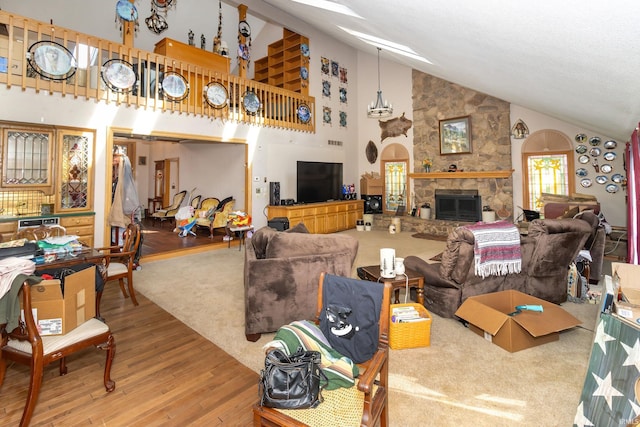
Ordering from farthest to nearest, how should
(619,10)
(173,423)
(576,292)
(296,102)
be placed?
(296,102) < (576,292) < (173,423) < (619,10)

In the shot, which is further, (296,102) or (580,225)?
(296,102)

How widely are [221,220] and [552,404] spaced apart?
6.75m

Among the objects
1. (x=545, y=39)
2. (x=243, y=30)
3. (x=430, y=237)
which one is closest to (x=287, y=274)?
(x=545, y=39)

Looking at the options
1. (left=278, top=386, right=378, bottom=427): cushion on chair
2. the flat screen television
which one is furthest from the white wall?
(left=278, top=386, right=378, bottom=427): cushion on chair

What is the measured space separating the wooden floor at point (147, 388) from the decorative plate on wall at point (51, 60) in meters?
3.96

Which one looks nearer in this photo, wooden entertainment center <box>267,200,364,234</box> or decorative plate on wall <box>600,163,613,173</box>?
decorative plate on wall <box>600,163,613,173</box>

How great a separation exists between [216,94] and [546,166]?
7062 mm

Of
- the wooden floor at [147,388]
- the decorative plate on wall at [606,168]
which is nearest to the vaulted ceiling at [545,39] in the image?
the wooden floor at [147,388]

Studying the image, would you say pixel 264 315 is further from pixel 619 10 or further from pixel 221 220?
pixel 221 220

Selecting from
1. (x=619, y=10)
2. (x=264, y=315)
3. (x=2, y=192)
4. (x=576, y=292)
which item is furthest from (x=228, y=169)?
(x=619, y=10)

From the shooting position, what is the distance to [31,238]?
3.52 m

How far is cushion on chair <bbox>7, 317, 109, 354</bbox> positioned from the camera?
5.87 feet

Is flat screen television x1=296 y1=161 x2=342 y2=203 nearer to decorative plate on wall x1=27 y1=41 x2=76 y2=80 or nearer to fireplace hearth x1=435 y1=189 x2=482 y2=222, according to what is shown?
fireplace hearth x1=435 y1=189 x2=482 y2=222

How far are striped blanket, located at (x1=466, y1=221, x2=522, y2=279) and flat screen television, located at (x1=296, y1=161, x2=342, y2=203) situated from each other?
212 inches
